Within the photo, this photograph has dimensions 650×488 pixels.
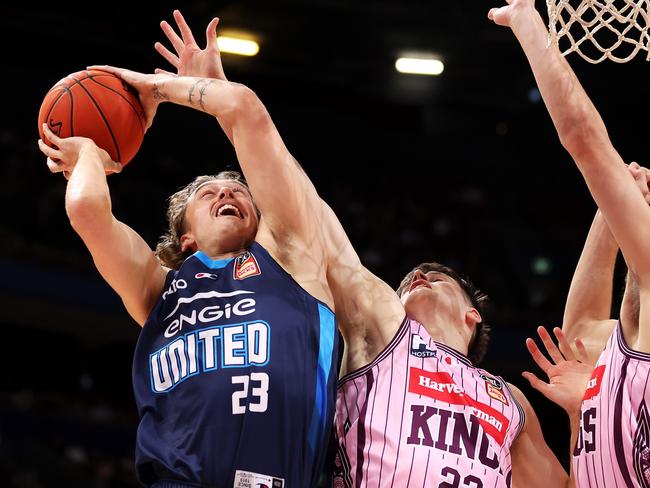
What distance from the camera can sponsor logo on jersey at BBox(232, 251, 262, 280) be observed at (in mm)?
3387

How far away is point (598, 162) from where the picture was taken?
3219 millimetres

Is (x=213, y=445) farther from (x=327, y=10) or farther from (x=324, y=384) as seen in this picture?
(x=327, y=10)

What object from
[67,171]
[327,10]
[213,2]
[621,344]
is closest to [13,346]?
[213,2]

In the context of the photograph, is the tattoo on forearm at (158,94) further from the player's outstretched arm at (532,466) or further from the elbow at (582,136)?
the player's outstretched arm at (532,466)

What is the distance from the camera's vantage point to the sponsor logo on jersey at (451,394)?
3473 mm

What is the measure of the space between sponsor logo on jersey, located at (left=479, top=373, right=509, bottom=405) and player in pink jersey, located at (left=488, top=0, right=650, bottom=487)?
34cm

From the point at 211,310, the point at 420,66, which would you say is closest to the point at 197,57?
the point at 211,310

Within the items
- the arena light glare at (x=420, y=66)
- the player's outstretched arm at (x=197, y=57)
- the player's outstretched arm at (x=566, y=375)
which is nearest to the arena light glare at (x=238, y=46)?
the arena light glare at (x=420, y=66)

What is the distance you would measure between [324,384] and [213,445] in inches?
16.9

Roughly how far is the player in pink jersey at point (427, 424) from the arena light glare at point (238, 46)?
10.1 meters

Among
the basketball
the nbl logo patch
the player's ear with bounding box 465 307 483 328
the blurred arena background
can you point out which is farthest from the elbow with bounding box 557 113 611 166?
the blurred arena background

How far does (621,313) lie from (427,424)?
0.77 metres

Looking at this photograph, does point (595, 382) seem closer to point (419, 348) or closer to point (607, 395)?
point (607, 395)

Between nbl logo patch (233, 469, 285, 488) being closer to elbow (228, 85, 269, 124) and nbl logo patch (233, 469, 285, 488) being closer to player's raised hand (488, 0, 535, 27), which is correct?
elbow (228, 85, 269, 124)
